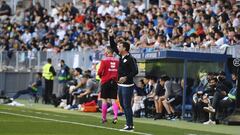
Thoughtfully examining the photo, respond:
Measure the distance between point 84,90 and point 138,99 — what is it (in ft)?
14.3

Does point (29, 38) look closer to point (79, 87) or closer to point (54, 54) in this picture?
point (54, 54)

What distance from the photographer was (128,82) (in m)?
20.2

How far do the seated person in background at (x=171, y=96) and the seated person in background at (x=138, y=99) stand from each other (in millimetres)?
1259

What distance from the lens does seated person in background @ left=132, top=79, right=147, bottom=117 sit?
28250mm

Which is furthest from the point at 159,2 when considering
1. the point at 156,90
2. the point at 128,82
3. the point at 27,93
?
the point at 128,82

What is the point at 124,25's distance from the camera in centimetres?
3559

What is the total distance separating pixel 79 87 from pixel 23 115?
25.8 feet

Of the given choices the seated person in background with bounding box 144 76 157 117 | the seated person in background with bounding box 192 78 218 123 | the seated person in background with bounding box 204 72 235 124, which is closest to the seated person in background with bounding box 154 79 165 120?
the seated person in background with bounding box 144 76 157 117

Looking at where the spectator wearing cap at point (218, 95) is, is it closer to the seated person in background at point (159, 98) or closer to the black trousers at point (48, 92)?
the seated person in background at point (159, 98)

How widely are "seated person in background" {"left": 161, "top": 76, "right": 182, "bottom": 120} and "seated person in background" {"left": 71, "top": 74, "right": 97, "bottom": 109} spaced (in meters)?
4.92

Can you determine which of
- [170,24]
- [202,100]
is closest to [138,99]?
[202,100]

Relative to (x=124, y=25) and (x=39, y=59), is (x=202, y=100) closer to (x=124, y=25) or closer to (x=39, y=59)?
(x=124, y=25)

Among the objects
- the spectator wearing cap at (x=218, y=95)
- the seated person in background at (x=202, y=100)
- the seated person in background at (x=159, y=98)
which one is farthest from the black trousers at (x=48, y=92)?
the spectator wearing cap at (x=218, y=95)

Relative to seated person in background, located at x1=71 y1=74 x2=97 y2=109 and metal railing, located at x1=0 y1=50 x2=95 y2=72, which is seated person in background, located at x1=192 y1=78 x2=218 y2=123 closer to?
seated person in background, located at x1=71 y1=74 x2=97 y2=109
